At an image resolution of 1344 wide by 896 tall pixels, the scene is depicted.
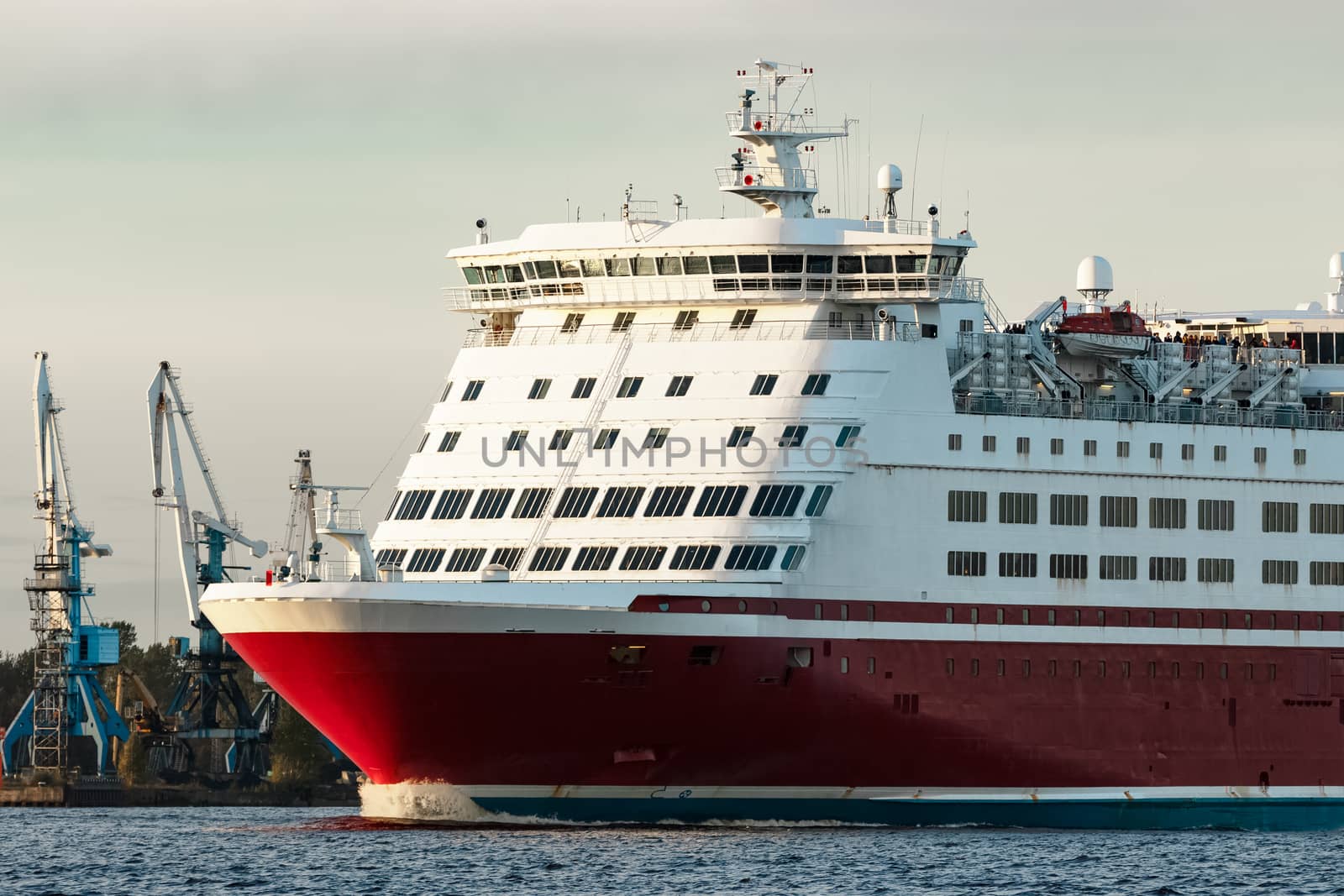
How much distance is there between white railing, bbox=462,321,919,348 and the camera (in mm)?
57000

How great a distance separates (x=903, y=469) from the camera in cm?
5609

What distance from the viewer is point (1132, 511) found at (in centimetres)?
5888

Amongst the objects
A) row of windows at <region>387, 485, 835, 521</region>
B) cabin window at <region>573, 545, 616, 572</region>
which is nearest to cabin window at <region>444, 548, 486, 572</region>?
row of windows at <region>387, 485, 835, 521</region>

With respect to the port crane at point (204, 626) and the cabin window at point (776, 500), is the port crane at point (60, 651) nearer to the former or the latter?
the port crane at point (204, 626)

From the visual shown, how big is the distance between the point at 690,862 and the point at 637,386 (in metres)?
11.5

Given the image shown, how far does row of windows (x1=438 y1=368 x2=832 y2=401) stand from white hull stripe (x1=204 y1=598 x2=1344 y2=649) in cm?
501

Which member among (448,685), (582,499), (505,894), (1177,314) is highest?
(1177,314)

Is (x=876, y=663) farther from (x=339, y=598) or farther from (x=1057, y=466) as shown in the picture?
(x=339, y=598)

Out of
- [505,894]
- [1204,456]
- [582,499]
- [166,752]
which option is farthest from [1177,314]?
[166,752]

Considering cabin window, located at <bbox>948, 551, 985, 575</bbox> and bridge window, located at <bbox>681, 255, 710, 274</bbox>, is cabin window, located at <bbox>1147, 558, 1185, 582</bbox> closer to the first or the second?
cabin window, located at <bbox>948, 551, 985, 575</bbox>

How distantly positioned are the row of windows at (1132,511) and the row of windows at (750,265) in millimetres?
4913

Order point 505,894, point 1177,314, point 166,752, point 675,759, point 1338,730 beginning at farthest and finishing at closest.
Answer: point 166,752
point 1177,314
point 1338,730
point 675,759
point 505,894

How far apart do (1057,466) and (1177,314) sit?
13.6m

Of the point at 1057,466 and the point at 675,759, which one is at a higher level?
the point at 1057,466
